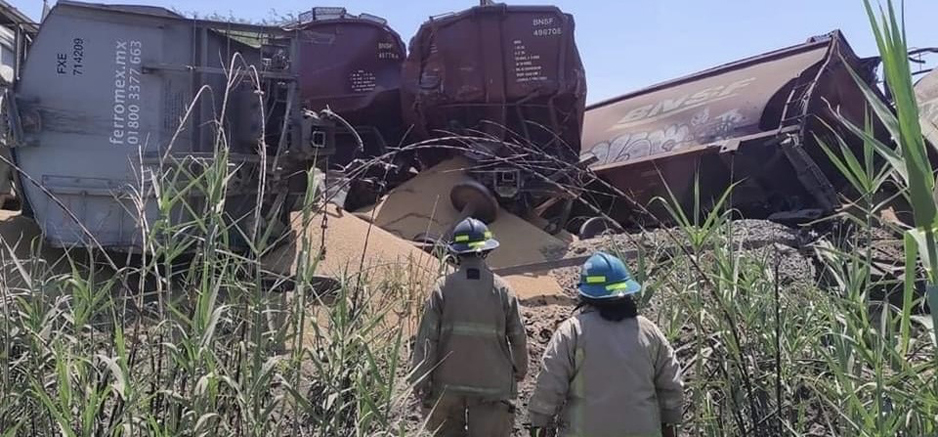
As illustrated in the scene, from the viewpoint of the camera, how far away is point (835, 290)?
112 inches

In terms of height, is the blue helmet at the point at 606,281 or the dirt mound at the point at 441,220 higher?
the blue helmet at the point at 606,281

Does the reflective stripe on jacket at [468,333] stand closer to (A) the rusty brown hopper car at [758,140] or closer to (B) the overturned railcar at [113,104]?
(B) the overturned railcar at [113,104]

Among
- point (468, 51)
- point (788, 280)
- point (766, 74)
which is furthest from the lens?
point (766, 74)

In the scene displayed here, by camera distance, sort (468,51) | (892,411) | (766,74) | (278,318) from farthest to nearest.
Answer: (766,74)
(468,51)
(278,318)
(892,411)

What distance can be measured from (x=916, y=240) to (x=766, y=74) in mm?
8594

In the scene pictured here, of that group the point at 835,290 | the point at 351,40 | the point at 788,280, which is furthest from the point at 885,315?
the point at 351,40

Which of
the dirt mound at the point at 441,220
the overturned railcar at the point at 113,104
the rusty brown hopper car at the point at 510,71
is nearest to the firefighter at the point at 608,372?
the overturned railcar at the point at 113,104

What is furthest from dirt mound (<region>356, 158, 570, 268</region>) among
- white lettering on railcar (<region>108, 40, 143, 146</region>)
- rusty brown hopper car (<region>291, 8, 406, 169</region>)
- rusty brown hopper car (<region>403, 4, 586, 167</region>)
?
white lettering on railcar (<region>108, 40, 143, 146</region>)

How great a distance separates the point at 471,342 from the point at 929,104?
8.12 meters

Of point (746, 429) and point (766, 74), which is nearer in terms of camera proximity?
point (746, 429)

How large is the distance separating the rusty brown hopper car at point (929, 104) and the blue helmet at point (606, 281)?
730 centimetres

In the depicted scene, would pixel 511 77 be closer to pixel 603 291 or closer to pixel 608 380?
pixel 603 291

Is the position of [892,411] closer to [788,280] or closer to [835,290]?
[835,290]

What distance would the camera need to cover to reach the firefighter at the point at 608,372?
2752 mm
